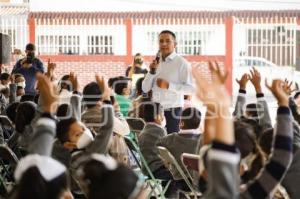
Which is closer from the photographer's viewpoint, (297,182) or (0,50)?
(297,182)

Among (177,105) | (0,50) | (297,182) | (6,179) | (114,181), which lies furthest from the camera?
(0,50)

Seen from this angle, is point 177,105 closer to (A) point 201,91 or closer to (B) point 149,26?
(A) point 201,91

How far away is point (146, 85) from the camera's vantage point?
6047 millimetres

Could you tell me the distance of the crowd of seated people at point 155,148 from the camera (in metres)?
2.09

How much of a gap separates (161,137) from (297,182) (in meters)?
1.47

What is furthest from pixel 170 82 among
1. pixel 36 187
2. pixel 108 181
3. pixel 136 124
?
pixel 36 187

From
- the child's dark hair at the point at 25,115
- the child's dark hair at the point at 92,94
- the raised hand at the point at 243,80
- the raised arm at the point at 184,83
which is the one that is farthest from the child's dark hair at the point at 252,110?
the child's dark hair at the point at 25,115

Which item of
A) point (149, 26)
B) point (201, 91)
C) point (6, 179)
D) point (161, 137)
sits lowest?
point (6, 179)

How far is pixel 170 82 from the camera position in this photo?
19.6ft

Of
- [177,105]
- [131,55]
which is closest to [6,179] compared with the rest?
[177,105]

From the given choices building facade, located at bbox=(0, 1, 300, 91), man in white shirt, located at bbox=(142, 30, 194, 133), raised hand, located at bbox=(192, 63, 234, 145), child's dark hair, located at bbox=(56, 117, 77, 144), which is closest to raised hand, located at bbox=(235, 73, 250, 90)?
man in white shirt, located at bbox=(142, 30, 194, 133)

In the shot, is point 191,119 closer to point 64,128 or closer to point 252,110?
point 252,110

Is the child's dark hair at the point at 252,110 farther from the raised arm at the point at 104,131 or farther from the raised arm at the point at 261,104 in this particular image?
the raised arm at the point at 104,131

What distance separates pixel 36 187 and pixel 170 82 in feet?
12.3
